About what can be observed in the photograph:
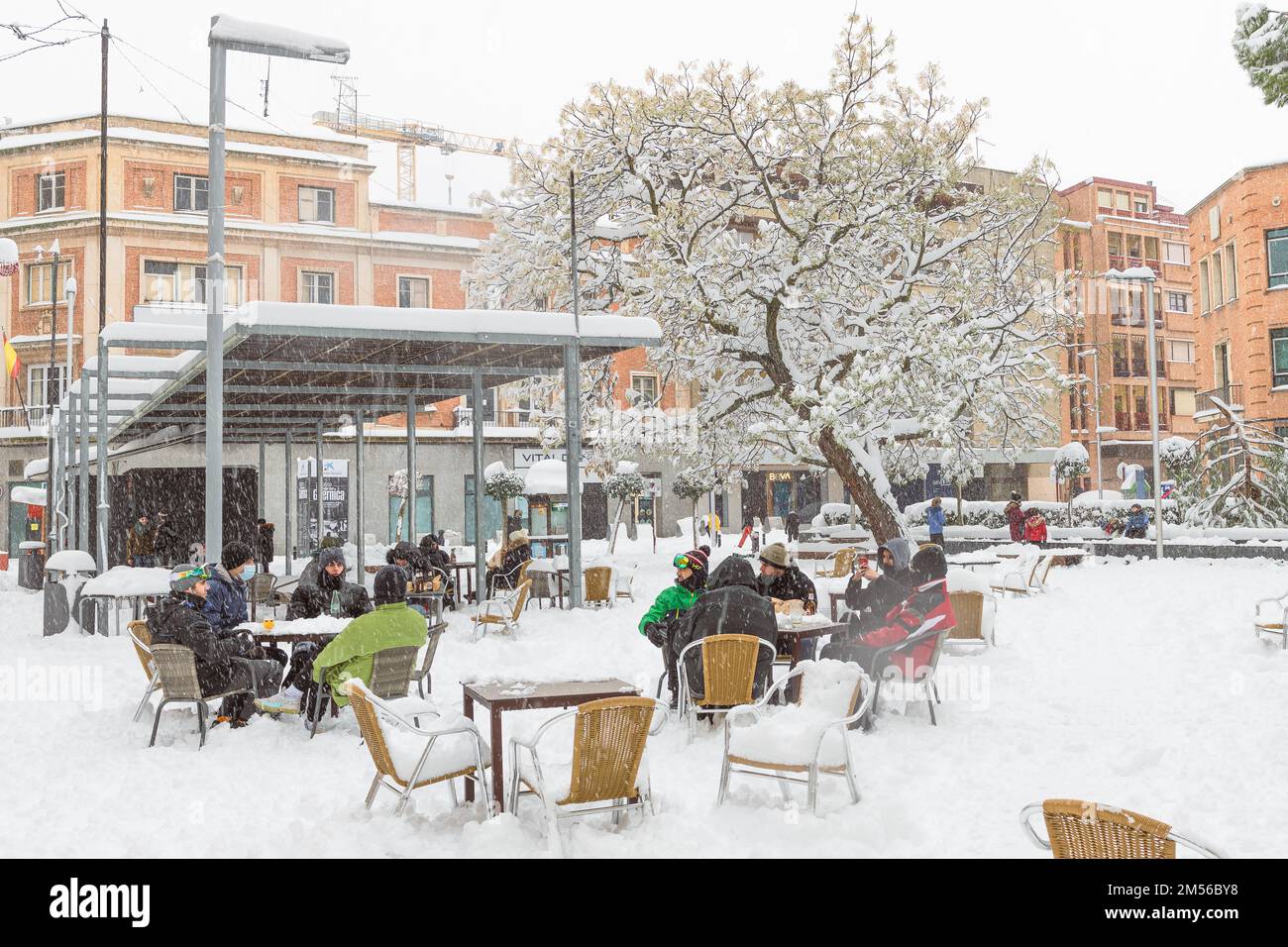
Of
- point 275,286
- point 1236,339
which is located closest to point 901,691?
point 1236,339

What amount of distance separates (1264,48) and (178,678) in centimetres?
836

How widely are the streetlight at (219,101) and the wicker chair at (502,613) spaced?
3.86 meters

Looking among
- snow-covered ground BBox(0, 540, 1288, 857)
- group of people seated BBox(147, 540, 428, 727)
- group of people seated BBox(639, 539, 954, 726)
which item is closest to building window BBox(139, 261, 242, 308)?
snow-covered ground BBox(0, 540, 1288, 857)

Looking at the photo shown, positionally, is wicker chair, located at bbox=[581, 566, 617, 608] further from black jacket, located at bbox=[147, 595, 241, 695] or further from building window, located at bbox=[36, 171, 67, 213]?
building window, located at bbox=[36, 171, 67, 213]

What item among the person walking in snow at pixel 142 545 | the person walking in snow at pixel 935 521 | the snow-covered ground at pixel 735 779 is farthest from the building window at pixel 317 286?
the snow-covered ground at pixel 735 779

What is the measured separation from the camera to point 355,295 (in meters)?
39.1

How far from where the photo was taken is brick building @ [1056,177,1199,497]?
56.7 m

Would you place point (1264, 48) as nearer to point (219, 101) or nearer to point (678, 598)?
point (678, 598)

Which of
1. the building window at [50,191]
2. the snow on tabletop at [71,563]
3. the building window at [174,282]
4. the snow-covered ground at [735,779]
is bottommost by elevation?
the snow-covered ground at [735,779]

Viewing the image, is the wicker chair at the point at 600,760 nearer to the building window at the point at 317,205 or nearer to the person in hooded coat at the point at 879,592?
the person in hooded coat at the point at 879,592

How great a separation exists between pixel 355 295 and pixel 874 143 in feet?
78.3

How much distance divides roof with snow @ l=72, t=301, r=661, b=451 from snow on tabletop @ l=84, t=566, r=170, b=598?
287 cm

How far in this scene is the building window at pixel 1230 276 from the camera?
109ft

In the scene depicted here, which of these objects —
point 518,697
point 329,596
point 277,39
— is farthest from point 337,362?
point 518,697
